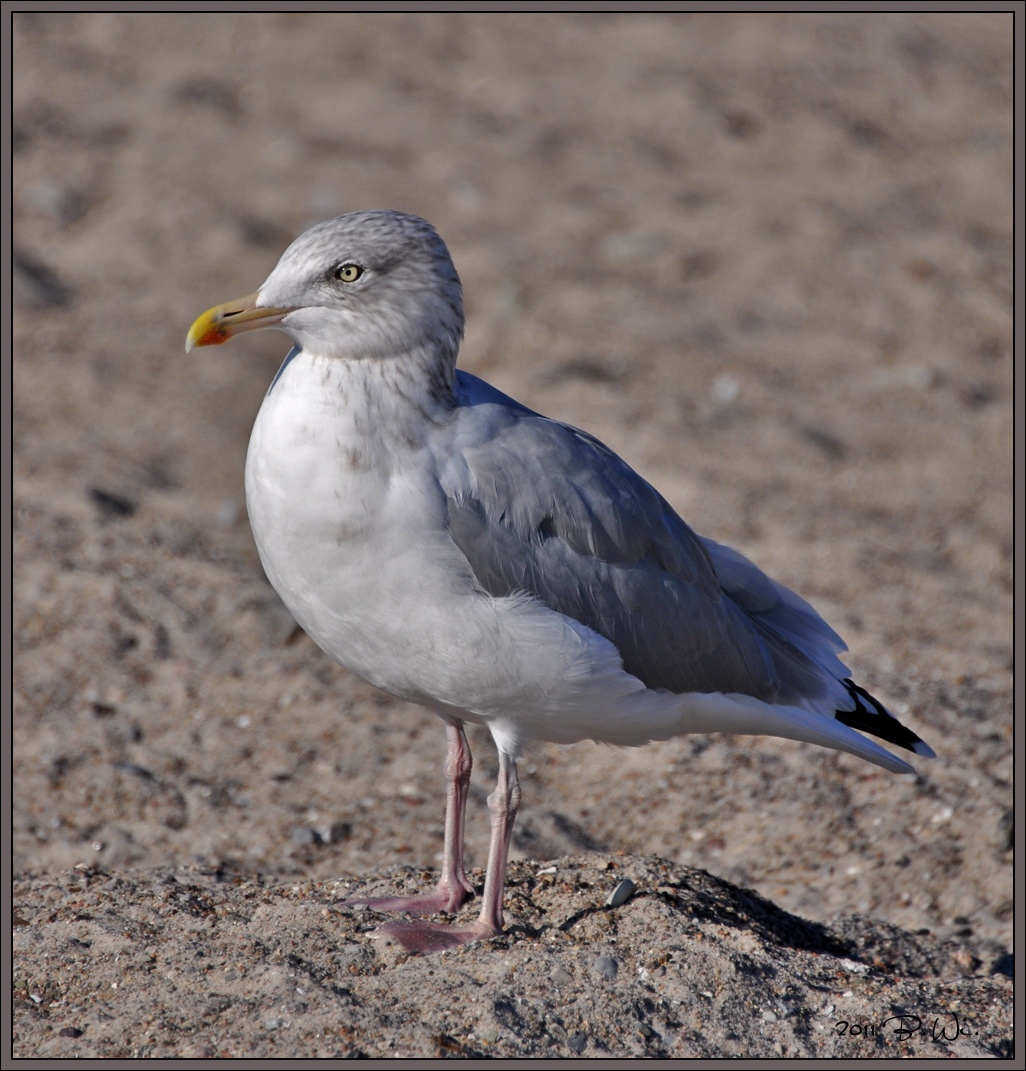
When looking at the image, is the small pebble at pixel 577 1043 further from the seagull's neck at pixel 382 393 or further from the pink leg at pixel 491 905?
the seagull's neck at pixel 382 393

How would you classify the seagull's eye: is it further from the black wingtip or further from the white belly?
the black wingtip

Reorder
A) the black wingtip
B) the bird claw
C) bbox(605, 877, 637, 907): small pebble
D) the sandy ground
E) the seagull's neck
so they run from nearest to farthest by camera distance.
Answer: the seagull's neck → the bird claw → bbox(605, 877, 637, 907): small pebble → the black wingtip → the sandy ground

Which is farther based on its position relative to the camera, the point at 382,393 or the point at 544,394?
the point at 544,394

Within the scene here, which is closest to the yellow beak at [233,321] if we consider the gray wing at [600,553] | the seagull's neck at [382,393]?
the seagull's neck at [382,393]

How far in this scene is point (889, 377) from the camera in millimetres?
8719

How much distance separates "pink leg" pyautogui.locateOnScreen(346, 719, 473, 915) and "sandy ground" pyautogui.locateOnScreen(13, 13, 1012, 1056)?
0.23 m

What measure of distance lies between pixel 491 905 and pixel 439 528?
1.23 metres

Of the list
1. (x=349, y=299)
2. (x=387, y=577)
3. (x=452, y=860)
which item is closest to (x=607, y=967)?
(x=452, y=860)

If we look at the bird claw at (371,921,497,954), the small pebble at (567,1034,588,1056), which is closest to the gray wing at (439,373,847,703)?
the bird claw at (371,921,497,954)

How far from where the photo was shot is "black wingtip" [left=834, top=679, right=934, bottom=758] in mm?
4430

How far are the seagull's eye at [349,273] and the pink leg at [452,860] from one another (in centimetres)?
153

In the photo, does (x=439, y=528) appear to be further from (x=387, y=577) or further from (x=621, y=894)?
(x=621, y=894)

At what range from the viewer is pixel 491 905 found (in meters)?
3.88

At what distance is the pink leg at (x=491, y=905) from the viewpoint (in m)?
3.80
